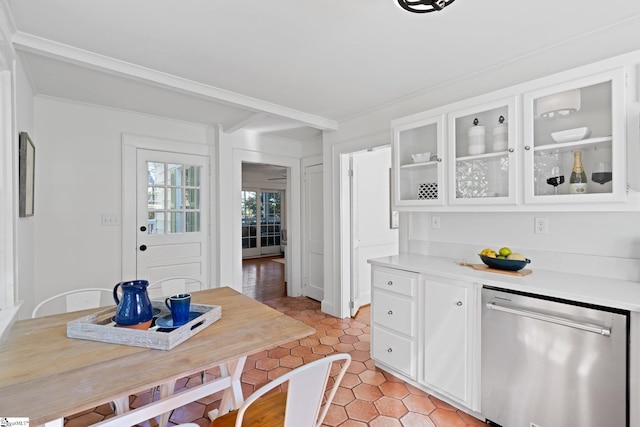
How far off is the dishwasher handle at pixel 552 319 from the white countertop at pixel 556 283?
11cm

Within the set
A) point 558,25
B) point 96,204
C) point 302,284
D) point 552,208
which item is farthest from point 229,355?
point 302,284

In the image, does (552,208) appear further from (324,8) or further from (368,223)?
(368,223)

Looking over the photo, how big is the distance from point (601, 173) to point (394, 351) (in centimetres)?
173

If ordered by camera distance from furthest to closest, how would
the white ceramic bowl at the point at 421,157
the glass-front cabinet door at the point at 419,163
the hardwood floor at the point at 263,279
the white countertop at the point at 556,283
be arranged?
the hardwood floor at the point at 263,279, the white ceramic bowl at the point at 421,157, the glass-front cabinet door at the point at 419,163, the white countertop at the point at 556,283

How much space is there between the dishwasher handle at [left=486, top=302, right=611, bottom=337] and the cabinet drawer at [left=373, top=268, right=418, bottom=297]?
0.51 m

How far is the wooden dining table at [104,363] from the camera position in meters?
0.86

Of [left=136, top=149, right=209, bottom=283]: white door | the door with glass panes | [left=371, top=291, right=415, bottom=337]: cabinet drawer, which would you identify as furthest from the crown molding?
the door with glass panes

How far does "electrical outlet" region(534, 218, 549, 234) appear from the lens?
2.03 m

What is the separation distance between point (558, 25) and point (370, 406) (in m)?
2.62

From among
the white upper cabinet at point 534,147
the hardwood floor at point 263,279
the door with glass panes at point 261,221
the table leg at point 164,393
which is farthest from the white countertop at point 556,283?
the door with glass panes at point 261,221

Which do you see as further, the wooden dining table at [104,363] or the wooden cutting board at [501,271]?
the wooden cutting board at [501,271]

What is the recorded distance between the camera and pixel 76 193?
2.99 meters

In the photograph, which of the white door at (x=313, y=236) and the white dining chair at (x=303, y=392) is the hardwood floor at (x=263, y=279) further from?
the white dining chair at (x=303, y=392)

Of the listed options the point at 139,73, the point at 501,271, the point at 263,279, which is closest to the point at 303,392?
the point at 501,271
